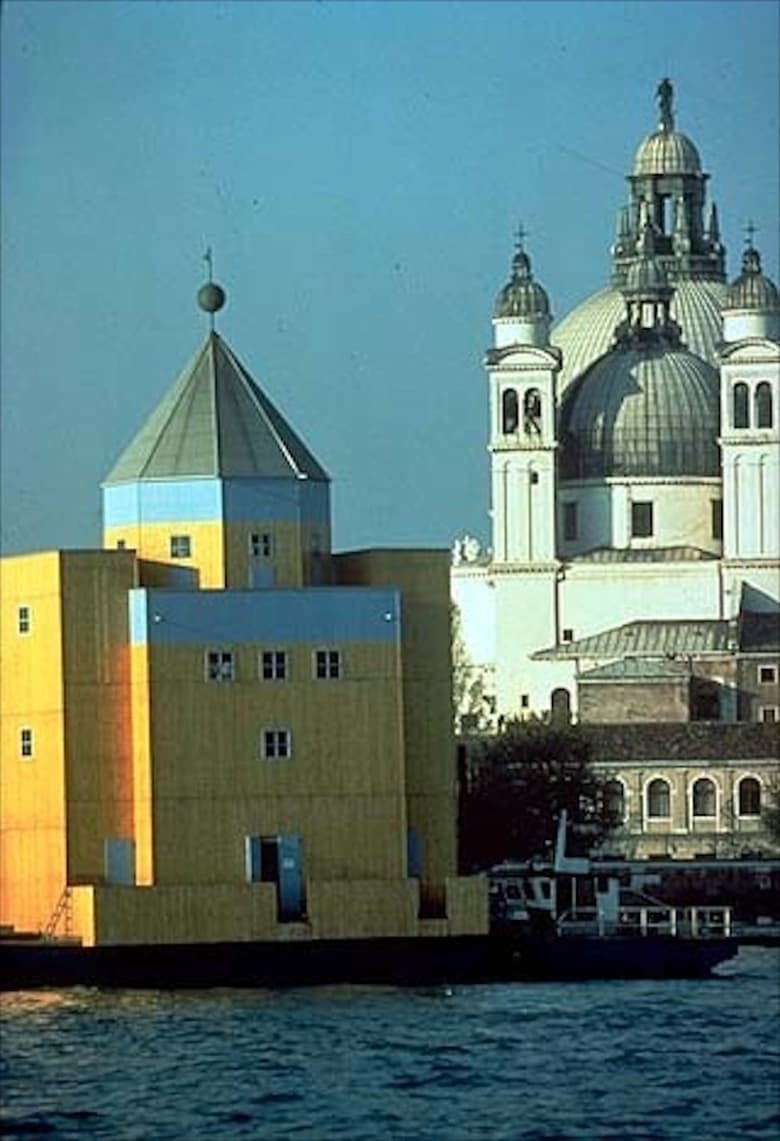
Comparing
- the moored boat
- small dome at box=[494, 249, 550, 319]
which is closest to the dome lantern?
small dome at box=[494, 249, 550, 319]

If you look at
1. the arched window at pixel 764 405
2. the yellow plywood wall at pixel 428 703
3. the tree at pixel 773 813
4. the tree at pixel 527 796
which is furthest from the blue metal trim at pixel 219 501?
the arched window at pixel 764 405

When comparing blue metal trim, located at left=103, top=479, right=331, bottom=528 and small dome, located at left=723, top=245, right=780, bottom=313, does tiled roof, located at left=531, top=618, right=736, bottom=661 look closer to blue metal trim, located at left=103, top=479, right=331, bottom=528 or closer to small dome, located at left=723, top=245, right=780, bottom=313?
small dome, located at left=723, top=245, right=780, bottom=313

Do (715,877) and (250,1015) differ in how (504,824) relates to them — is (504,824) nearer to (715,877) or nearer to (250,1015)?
(715,877)

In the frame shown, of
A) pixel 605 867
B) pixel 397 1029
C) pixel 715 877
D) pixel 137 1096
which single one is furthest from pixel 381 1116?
pixel 715 877

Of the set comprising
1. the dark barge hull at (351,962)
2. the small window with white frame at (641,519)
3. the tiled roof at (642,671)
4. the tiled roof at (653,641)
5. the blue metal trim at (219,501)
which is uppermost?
the small window with white frame at (641,519)

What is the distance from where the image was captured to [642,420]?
11081 centimetres

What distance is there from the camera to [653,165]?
12000 cm

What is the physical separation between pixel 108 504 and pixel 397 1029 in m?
11.5

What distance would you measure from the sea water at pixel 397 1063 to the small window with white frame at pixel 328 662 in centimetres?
343

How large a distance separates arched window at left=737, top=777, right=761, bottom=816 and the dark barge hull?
41.2 m

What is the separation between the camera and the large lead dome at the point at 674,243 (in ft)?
386

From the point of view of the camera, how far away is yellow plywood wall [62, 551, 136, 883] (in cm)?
5353

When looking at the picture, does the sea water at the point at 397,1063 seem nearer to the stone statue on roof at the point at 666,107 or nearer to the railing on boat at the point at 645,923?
the railing on boat at the point at 645,923

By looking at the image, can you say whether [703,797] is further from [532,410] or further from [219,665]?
[219,665]
